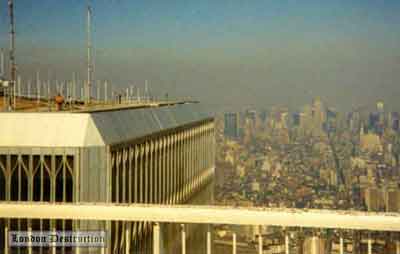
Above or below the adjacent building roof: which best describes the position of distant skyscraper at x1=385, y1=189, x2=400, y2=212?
below

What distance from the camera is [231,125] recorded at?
49250mm

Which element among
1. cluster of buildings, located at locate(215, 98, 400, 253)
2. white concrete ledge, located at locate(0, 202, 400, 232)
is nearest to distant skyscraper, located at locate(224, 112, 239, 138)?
cluster of buildings, located at locate(215, 98, 400, 253)

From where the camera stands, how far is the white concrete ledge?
233 inches

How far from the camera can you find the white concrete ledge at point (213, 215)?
19.4 ft

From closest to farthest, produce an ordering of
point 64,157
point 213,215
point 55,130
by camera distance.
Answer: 1. point 213,215
2. point 64,157
3. point 55,130

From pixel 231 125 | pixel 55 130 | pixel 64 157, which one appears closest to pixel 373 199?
pixel 64 157

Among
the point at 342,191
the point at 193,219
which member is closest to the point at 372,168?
the point at 342,191

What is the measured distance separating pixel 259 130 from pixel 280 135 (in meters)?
2.31

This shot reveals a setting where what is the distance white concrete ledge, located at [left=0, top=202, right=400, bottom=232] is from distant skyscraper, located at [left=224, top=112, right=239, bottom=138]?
4129cm

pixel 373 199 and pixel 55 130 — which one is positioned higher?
pixel 55 130

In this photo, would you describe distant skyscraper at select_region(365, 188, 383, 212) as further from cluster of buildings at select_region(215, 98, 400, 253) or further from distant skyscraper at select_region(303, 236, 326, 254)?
distant skyscraper at select_region(303, 236, 326, 254)

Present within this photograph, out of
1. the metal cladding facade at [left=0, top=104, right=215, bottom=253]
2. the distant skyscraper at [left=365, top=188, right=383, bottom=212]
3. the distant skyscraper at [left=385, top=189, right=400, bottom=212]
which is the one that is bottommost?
the distant skyscraper at [left=365, top=188, right=383, bottom=212]

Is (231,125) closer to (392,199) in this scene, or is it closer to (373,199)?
(373,199)

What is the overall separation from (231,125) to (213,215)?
43133 millimetres
